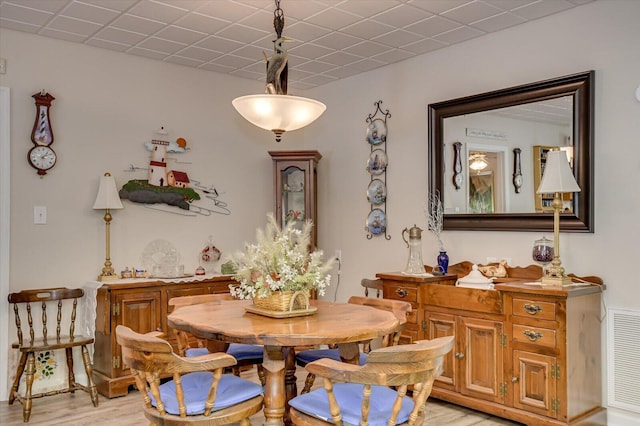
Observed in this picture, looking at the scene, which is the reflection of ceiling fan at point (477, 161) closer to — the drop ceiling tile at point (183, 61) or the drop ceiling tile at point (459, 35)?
the drop ceiling tile at point (459, 35)

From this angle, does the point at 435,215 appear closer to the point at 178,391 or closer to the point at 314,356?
the point at 314,356

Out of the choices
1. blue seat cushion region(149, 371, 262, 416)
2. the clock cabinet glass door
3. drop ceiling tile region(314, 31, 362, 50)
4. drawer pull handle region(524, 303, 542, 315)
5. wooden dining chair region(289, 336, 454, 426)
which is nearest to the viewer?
wooden dining chair region(289, 336, 454, 426)

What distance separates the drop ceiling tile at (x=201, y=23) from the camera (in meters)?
3.59

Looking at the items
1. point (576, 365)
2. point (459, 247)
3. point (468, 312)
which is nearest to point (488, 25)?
point (459, 247)

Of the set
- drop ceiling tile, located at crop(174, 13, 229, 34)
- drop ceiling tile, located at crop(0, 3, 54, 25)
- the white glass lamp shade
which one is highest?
drop ceiling tile, located at crop(174, 13, 229, 34)

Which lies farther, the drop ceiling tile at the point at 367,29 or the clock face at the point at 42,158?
the clock face at the point at 42,158

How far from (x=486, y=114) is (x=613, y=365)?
1788 mm

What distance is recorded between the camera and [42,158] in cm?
392

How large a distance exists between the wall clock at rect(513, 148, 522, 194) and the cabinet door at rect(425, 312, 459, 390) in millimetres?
965

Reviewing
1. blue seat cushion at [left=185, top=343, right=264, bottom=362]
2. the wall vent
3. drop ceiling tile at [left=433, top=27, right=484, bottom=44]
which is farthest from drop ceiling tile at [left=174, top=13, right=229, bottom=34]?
the wall vent

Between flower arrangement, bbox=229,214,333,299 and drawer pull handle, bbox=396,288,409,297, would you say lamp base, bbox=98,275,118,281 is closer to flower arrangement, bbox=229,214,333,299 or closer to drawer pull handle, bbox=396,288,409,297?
flower arrangement, bbox=229,214,333,299

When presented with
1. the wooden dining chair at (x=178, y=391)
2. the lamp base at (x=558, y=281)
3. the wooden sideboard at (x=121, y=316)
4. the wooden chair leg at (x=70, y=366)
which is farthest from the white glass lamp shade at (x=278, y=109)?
the wooden chair leg at (x=70, y=366)

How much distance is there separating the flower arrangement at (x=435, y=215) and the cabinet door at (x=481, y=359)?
0.78m

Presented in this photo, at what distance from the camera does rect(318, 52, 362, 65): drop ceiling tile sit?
4363mm
